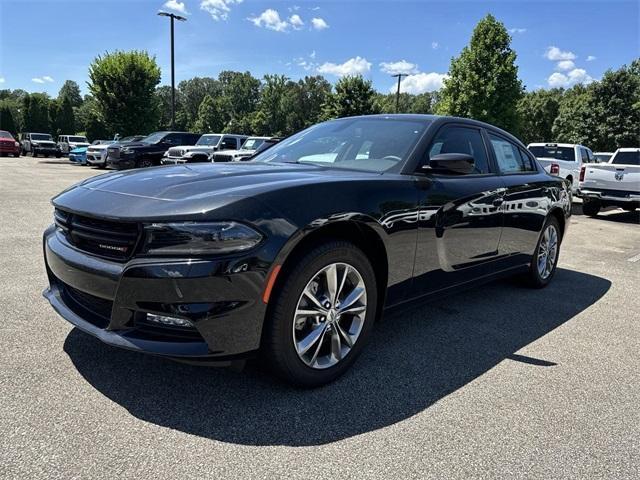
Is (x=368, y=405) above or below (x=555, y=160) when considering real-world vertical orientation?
below

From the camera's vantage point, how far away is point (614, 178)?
11.6m

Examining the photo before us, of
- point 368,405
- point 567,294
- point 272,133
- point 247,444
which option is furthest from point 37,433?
Result: point 272,133

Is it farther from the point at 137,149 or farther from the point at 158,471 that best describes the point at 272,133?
the point at 158,471

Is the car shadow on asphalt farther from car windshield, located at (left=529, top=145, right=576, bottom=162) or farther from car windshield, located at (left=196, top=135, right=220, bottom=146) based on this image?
car windshield, located at (left=196, top=135, right=220, bottom=146)

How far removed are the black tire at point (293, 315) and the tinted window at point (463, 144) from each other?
116 centimetres

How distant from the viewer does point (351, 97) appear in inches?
1407

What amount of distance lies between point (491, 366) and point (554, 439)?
801 mm

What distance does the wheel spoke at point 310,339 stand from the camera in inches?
99.6

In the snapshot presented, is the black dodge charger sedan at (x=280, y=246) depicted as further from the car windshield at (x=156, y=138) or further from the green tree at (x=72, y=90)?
the green tree at (x=72, y=90)

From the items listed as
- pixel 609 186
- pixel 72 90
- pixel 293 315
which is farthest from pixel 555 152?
pixel 72 90

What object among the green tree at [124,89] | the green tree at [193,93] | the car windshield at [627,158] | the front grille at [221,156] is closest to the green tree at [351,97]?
the green tree at [124,89]

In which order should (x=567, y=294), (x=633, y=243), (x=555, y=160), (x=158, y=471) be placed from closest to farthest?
(x=158, y=471) < (x=567, y=294) < (x=633, y=243) < (x=555, y=160)

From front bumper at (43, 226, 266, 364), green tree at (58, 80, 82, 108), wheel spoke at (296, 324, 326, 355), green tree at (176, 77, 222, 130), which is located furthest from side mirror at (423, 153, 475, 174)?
green tree at (58, 80, 82, 108)

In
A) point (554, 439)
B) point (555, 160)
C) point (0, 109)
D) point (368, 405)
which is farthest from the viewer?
point (0, 109)
